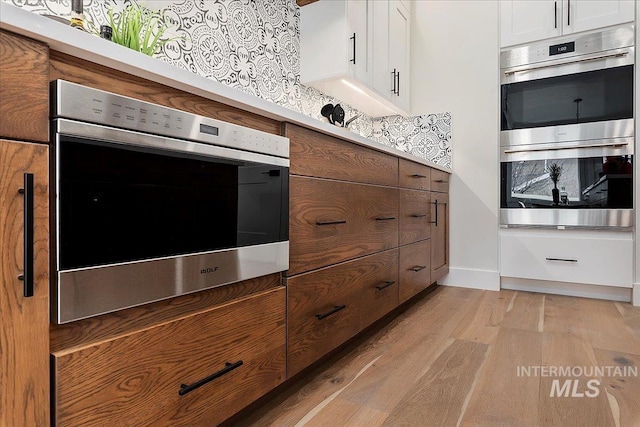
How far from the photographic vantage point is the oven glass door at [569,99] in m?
2.54

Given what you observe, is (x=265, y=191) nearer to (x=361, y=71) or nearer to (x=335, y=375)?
(x=335, y=375)

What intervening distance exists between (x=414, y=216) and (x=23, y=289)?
6.53 feet

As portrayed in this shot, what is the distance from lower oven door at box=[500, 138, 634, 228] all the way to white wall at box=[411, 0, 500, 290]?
0.45 ft

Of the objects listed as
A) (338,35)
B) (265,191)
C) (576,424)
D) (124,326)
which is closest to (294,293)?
(265,191)

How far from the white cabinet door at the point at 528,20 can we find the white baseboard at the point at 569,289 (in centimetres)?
178

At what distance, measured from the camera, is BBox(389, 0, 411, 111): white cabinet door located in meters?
2.81

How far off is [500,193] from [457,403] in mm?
2031

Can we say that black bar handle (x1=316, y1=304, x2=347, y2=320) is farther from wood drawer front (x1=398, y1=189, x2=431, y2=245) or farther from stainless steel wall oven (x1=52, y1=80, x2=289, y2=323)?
wood drawer front (x1=398, y1=189, x2=431, y2=245)

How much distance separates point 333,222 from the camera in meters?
1.40

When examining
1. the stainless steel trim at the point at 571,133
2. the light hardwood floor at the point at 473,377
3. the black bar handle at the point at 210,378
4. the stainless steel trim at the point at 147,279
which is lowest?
the light hardwood floor at the point at 473,377

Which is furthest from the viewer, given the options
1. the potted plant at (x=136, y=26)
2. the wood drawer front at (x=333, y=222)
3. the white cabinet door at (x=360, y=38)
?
the white cabinet door at (x=360, y=38)

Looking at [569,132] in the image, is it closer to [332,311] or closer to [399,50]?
[399,50]

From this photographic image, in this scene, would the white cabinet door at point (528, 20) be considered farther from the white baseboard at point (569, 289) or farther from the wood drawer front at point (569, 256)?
the white baseboard at point (569, 289)

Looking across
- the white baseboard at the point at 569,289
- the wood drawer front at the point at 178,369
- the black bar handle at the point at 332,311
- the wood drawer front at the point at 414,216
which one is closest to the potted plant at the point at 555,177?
the white baseboard at the point at 569,289
